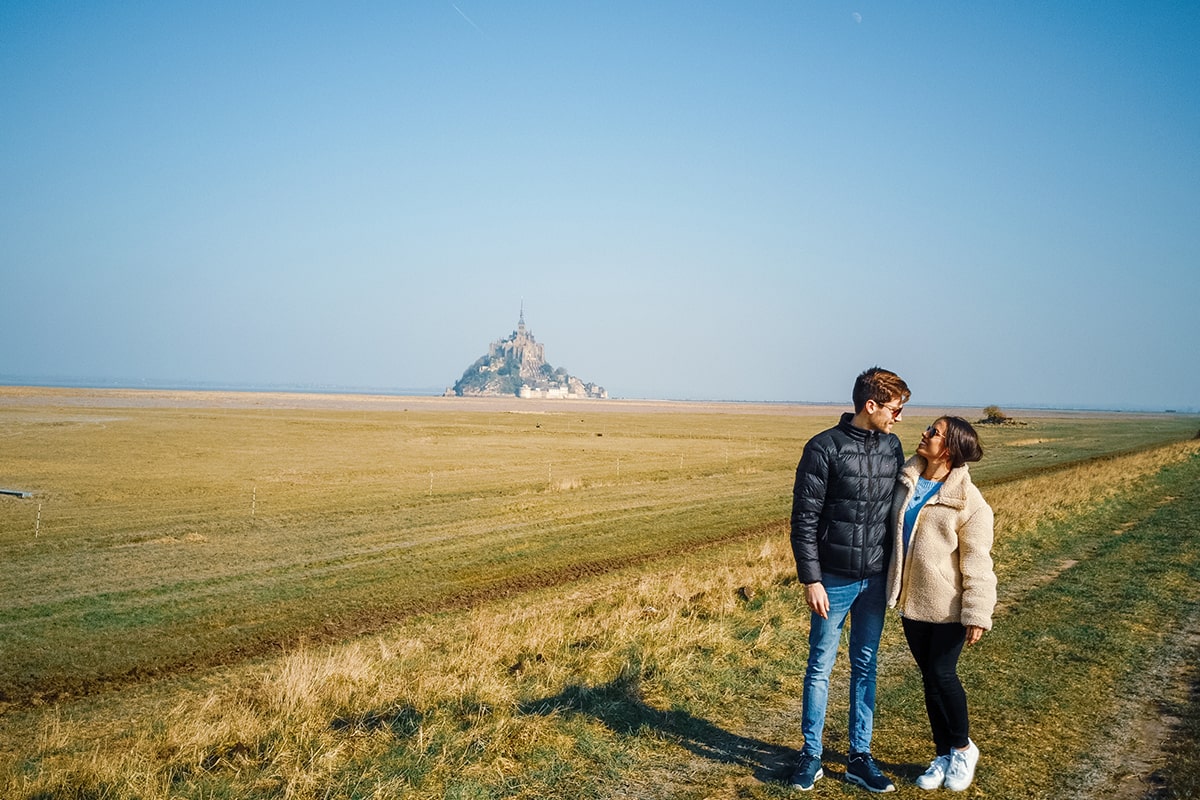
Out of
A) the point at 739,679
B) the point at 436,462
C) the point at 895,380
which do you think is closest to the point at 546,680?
the point at 739,679

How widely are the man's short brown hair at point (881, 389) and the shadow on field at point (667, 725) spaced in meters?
2.54

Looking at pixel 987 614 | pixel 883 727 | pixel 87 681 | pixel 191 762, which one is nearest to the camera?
Result: pixel 987 614

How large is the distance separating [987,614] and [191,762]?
5.43m

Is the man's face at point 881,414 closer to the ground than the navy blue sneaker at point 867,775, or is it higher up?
higher up

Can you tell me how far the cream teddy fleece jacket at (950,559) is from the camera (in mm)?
4598

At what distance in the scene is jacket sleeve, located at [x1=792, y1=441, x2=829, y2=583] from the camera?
469cm

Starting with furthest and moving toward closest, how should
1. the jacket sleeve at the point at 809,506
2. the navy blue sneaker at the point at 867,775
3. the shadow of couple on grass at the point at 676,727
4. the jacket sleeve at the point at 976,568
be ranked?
the shadow of couple on grass at the point at 676,727, the navy blue sneaker at the point at 867,775, the jacket sleeve at the point at 809,506, the jacket sleeve at the point at 976,568

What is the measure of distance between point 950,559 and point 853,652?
2.95 ft

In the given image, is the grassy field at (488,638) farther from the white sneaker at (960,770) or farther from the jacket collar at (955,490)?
the jacket collar at (955,490)

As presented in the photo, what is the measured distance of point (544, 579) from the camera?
15.9 metres

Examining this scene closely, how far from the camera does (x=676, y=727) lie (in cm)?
598

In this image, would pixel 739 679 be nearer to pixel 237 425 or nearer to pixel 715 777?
pixel 715 777

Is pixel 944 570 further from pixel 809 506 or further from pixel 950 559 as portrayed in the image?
pixel 809 506

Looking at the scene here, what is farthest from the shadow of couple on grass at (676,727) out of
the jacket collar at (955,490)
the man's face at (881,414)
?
the man's face at (881,414)
